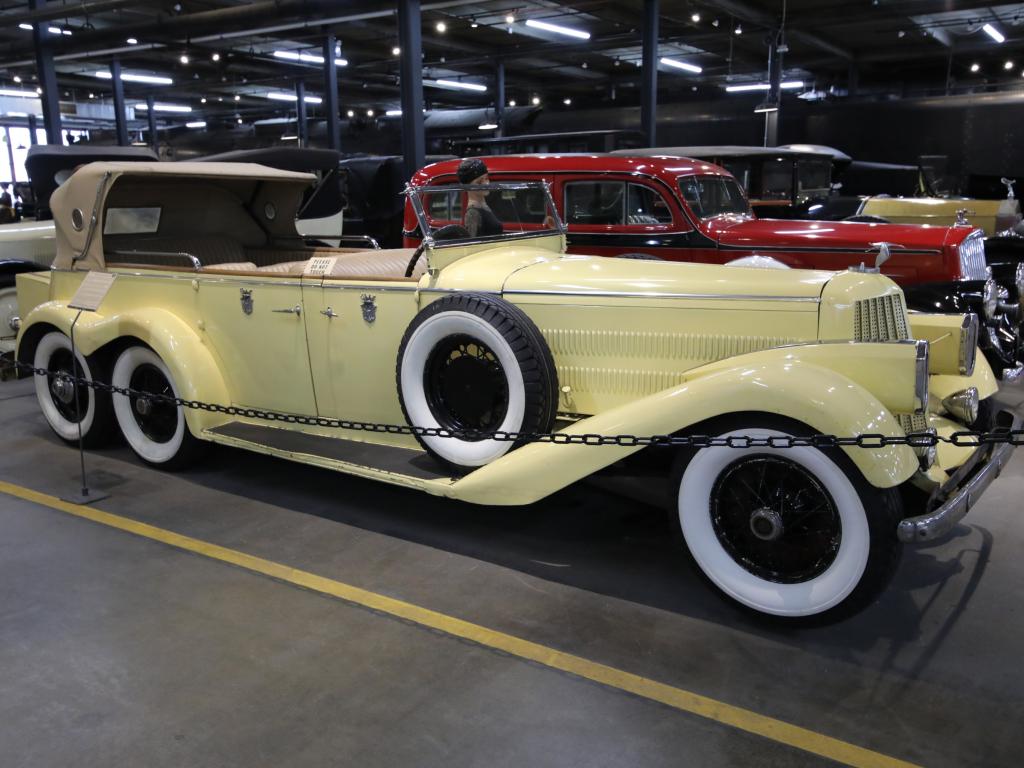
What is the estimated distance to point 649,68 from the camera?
1441 cm

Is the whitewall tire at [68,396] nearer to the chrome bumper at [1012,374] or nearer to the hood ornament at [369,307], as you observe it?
the hood ornament at [369,307]

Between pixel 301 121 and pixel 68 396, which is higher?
pixel 301 121

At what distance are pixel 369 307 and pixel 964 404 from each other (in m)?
2.87

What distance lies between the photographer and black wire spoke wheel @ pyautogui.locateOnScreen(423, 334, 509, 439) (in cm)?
379

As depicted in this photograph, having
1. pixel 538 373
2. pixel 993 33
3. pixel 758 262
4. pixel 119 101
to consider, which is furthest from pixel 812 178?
pixel 119 101

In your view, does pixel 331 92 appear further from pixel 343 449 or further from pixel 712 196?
pixel 343 449

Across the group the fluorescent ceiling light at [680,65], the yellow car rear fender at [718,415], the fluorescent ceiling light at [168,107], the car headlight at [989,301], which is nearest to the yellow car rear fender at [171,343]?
the yellow car rear fender at [718,415]

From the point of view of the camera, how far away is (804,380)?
295 cm

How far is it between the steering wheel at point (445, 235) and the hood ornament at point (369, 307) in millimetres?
241

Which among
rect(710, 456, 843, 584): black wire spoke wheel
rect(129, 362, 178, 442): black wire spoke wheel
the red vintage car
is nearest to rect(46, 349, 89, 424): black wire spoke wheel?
rect(129, 362, 178, 442): black wire spoke wheel

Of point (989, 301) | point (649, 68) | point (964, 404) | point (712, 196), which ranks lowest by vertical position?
point (964, 404)

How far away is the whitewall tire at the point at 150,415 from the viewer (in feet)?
15.9

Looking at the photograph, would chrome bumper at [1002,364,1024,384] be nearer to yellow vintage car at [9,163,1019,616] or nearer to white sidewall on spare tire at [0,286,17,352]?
yellow vintage car at [9,163,1019,616]

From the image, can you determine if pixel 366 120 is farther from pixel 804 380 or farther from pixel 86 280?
pixel 804 380
